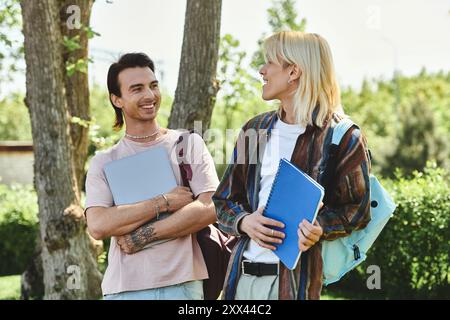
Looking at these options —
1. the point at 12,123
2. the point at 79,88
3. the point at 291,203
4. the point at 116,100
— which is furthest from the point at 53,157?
the point at 12,123

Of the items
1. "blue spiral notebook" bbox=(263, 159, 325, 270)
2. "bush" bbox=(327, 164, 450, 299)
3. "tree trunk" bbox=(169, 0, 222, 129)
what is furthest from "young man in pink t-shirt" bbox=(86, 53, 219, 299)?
"bush" bbox=(327, 164, 450, 299)

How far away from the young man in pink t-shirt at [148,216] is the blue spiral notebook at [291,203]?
57 centimetres

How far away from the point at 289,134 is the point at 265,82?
0.82 ft

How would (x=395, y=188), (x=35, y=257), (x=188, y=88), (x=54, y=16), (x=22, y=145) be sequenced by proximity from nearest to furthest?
1. (x=188, y=88)
2. (x=54, y=16)
3. (x=395, y=188)
4. (x=35, y=257)
5. (x=22, y=145)

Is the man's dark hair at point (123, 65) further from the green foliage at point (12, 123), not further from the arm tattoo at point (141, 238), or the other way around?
the green foliage at point (12, 123)

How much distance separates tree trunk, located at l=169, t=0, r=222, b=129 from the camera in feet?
19.4

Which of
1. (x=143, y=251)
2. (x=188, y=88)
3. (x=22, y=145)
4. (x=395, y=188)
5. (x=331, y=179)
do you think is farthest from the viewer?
(x=22, y=145)

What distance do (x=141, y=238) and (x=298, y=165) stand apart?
2.79 feet

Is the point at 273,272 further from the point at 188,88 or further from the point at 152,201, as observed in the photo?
the point at 188,88

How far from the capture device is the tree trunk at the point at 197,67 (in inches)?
232

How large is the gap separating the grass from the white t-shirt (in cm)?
764

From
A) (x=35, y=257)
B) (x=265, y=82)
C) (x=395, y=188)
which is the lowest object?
(x=35, y=257)

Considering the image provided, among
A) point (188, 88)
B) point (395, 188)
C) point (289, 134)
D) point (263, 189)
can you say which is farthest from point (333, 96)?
point (395, 188)

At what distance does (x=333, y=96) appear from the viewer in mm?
2961
